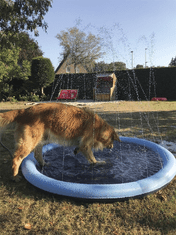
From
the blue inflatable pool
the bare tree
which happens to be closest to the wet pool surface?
the blue inflatable pool

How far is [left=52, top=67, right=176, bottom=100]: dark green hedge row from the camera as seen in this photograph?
60.8 feet

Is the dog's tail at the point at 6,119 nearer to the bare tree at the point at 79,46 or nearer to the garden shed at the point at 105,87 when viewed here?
the garden shed at the point at 105,87

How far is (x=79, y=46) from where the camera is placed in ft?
121

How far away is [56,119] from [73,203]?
140 cm

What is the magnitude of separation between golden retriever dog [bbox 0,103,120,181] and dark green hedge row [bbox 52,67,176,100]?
16.5 metres

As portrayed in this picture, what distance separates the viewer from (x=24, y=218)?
7.47ft

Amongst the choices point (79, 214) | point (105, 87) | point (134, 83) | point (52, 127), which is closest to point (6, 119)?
point (52, 127)

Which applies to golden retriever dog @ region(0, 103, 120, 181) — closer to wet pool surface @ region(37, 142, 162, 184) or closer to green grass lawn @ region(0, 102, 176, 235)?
wet pool surface @ region(37, 142, 162, 184)

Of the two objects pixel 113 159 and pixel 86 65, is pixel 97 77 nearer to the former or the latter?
pixel 113 159

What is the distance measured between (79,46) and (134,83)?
21.7 m

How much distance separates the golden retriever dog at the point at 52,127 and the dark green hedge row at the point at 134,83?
54.1ft

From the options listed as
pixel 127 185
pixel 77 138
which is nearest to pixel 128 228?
pixel 127 185

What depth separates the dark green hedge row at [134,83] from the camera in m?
18.5

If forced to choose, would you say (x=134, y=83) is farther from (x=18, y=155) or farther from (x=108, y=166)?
(x=18, y=155)
